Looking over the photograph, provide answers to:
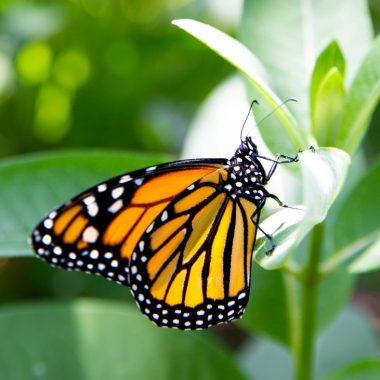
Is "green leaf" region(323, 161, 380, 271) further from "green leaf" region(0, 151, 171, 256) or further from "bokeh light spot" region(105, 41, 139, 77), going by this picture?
"bokeh light spot" region(105, 41, 139, 77)

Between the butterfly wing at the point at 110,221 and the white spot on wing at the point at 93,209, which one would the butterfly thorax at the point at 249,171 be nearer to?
the butterfly wing at the point at 110,221

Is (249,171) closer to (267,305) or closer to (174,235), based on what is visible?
(174,235)

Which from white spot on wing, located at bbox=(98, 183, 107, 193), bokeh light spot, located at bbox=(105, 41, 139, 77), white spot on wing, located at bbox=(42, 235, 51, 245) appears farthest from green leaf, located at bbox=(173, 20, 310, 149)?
bokeh light spot, located at bbox=(105, 41, 139, 77)

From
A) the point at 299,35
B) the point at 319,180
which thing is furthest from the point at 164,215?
the point at 319,180

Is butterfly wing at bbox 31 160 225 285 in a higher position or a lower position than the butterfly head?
lower

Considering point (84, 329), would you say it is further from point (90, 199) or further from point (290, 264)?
point (290, 264)
